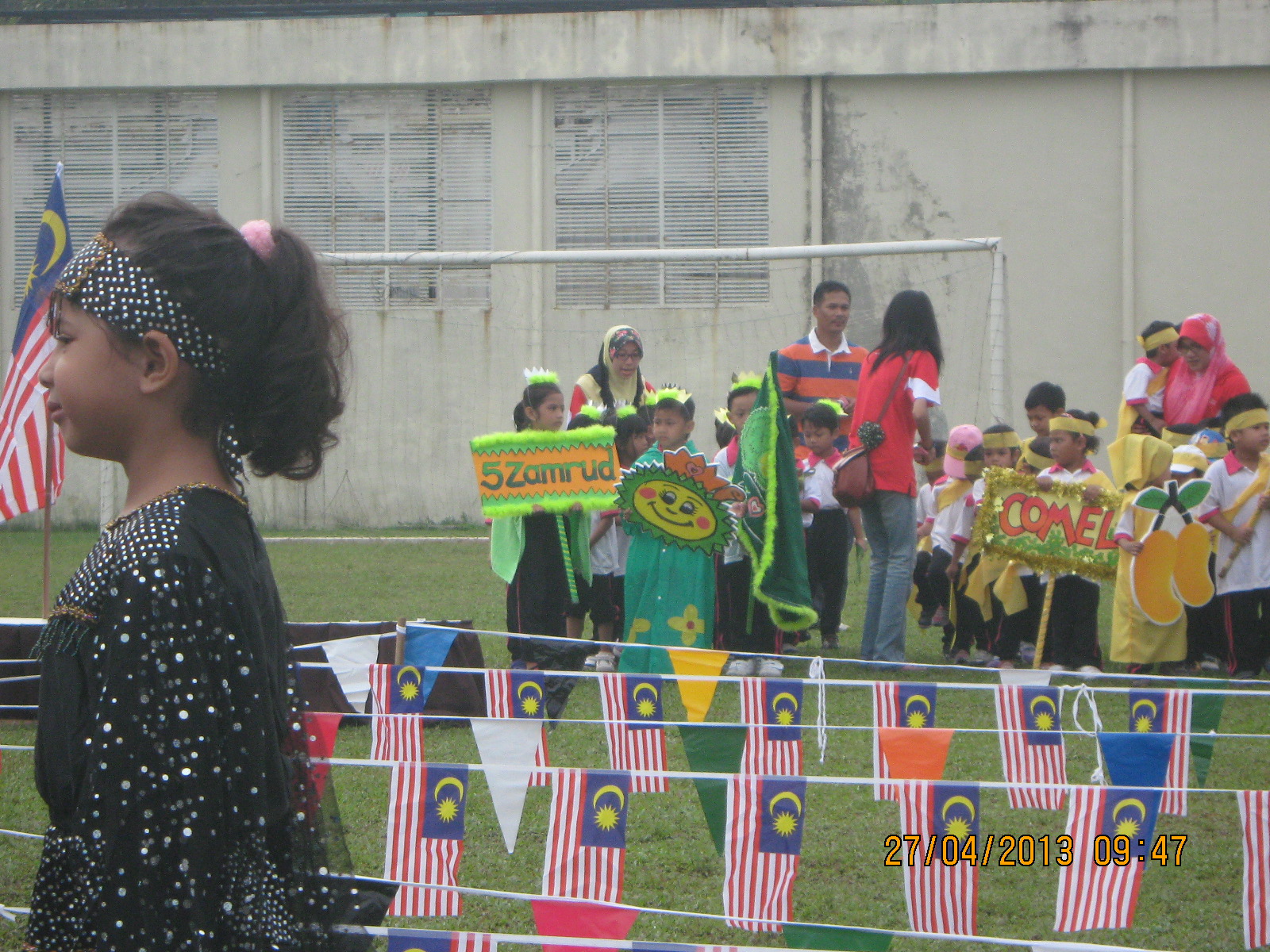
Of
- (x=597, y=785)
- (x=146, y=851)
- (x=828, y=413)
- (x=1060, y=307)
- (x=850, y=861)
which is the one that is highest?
(x=1060, y=307)

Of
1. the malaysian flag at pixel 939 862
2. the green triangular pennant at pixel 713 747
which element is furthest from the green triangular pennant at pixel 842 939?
the green triangular pennant at pixel 713 747

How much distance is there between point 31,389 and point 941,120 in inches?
505

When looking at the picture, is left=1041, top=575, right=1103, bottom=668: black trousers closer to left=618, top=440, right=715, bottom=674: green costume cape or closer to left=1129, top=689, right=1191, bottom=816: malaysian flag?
left=618, top=440, right=715, bottom=674: green costume cape

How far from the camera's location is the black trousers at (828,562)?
7.78 m

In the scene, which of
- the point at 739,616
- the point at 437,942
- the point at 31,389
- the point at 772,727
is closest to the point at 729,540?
the point at 739,616

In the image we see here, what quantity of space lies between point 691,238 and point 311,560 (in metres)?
7.34

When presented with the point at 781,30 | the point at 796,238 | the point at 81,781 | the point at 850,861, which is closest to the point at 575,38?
the point at 781,30

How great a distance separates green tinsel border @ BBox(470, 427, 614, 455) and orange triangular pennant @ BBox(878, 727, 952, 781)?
3259mm

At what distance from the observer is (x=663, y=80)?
16.9 meters

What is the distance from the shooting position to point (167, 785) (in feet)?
4.64

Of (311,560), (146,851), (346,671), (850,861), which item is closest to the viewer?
(146,851)

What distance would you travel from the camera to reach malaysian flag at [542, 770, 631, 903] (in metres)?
3.25

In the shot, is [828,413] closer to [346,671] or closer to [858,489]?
[858,489]

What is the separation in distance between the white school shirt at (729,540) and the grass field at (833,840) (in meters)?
0.86
